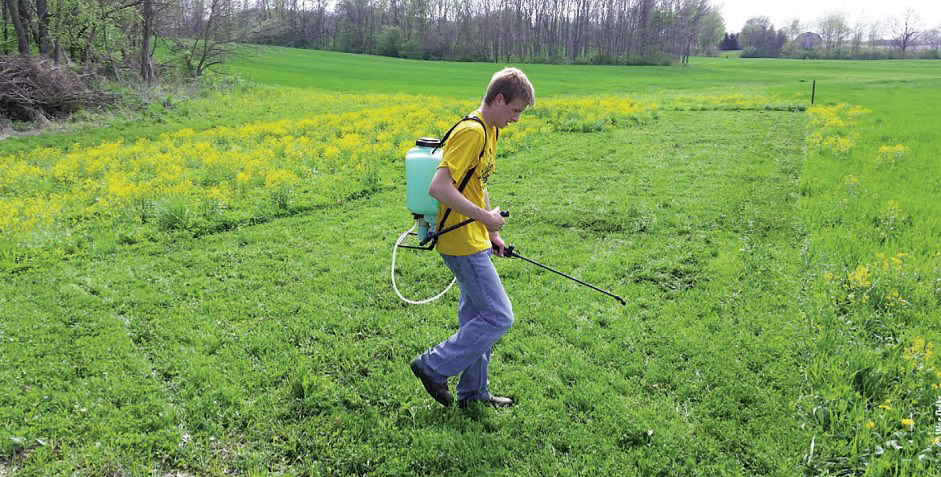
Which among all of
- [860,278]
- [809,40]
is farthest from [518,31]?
[860,278]

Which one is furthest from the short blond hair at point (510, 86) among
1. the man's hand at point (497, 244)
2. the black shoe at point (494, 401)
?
the black shoe at point (494, 401)

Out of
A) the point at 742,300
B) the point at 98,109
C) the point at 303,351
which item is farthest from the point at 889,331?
the point at 98,109

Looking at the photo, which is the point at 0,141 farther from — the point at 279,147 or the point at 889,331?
the point at 889,331

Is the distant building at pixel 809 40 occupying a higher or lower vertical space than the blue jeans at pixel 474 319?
higher

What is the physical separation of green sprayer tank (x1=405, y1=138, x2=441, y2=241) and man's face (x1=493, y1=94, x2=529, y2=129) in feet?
1.69

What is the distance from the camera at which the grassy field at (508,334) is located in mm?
3816

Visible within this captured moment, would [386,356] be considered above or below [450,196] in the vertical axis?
below

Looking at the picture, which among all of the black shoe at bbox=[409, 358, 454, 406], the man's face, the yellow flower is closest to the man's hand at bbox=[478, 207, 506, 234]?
the man's face

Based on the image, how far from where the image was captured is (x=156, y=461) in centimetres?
368

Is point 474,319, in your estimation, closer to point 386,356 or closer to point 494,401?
point 494,401

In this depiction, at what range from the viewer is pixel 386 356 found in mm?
5012

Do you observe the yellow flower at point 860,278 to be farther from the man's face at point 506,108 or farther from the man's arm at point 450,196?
the man's arm at point 450,196

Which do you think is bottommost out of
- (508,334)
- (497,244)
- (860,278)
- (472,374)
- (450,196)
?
(508,334)

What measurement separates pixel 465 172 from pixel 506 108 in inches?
19.6
